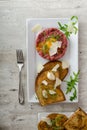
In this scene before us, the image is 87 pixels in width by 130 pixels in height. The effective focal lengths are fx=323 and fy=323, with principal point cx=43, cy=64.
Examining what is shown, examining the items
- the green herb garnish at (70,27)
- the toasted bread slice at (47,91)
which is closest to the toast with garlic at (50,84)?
the toasted bread slice at (47,91)

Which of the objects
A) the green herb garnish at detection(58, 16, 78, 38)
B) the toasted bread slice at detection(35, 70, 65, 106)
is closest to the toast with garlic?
the toasted bread slice at detection(35, 70, 65, 106)

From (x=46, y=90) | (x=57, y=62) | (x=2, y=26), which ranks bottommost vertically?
(x=46, y=90)

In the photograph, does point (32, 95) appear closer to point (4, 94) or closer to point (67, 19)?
point (4, 94)

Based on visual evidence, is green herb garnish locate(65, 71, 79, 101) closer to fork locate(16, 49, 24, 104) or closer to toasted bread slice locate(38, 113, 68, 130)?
toasted bread slice locate(38, 113, 68, 130)

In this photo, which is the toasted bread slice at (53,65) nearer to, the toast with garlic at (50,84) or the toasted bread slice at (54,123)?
the toast with garlic at (50,84)

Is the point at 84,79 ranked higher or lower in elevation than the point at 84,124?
higher

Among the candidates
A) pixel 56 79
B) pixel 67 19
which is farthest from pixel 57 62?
pixel 67 19

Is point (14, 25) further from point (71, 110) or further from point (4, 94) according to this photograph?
point (71, 110)

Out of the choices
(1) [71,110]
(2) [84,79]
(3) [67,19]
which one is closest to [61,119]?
(1) [71,110]
